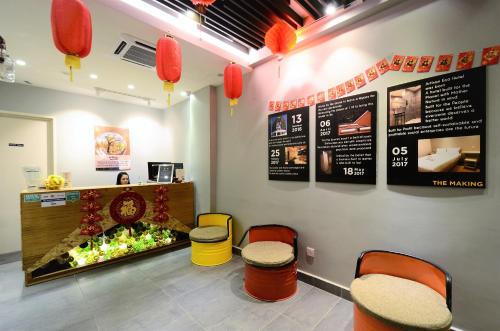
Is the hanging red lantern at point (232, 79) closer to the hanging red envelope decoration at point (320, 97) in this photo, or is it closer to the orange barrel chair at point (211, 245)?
the hanging red envelope decoration at point (320, 97)

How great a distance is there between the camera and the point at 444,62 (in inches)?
66.3

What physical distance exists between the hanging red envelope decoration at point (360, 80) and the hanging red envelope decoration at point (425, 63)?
1.41 ft

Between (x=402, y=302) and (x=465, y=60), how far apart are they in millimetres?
1829

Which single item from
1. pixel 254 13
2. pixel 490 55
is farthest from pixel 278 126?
pixel 490 55

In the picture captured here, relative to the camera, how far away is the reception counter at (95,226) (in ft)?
8.09

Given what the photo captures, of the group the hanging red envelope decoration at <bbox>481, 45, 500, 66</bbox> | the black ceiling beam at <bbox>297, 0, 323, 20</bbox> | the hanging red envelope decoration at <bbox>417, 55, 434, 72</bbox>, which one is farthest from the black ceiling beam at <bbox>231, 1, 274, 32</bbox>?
the hanging red envelope decoration at <bbox>481, 45, 500, 66</bbox>

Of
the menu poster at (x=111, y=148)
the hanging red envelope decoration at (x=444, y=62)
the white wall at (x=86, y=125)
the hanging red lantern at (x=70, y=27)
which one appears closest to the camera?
the hanging red lantern at (x=70, y=27)

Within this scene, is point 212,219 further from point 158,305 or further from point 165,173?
point 158,305

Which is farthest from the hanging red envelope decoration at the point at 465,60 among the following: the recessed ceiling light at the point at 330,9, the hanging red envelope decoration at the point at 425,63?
the recessed ceiling light at the point at 330,9

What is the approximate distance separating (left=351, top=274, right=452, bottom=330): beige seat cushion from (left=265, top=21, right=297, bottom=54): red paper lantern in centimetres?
229

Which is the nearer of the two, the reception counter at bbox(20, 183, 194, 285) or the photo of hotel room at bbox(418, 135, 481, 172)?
the photo of hotel room at bbox(418, 135, 481, 172)

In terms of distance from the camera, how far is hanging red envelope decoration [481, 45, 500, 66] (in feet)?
4.92

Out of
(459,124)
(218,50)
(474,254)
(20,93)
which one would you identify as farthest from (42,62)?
(474,254)

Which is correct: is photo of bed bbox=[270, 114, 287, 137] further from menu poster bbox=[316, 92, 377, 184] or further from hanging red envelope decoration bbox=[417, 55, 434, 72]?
hanging red envelope decoration bbox=[417, 55, 434, 72]
